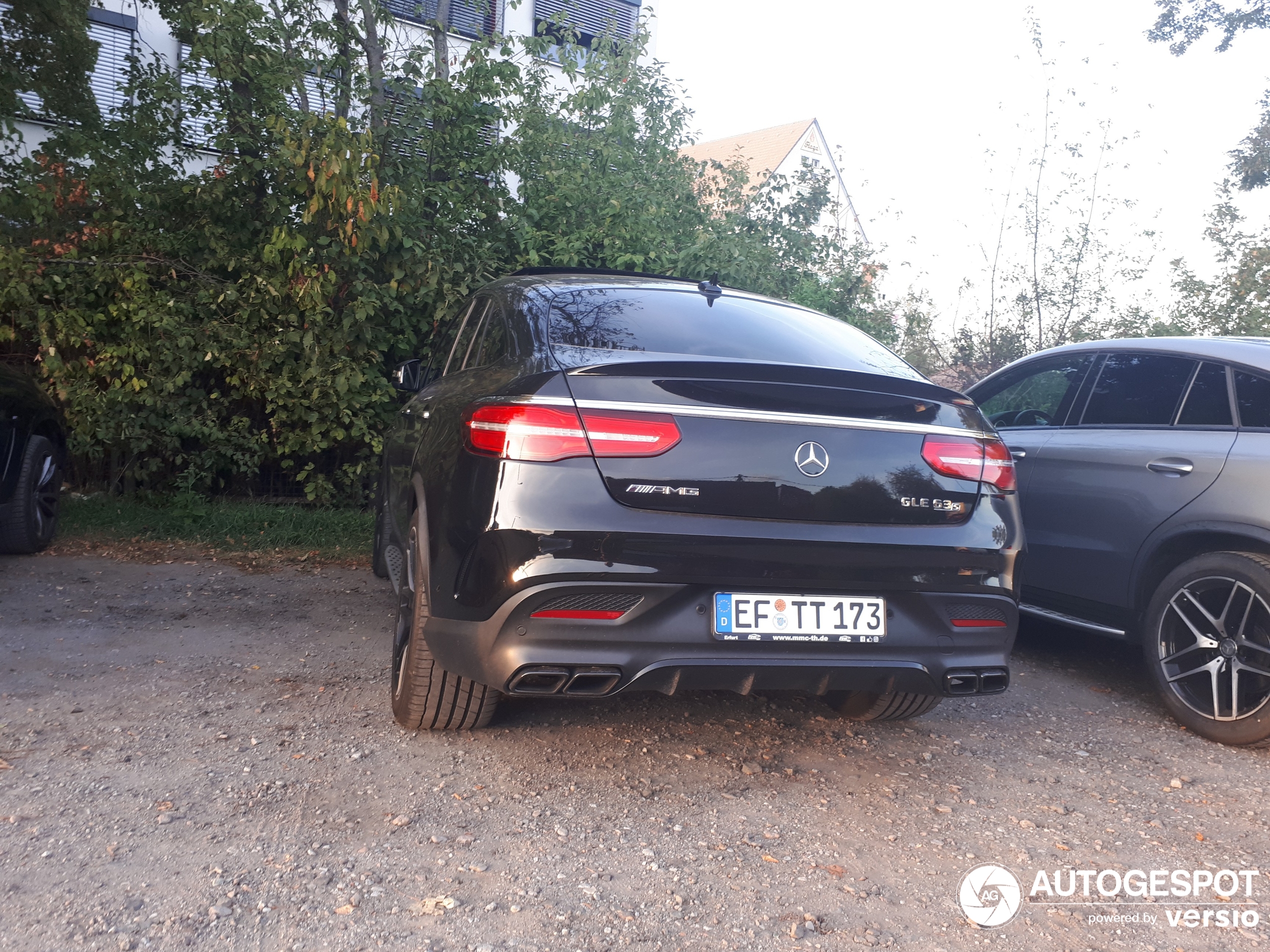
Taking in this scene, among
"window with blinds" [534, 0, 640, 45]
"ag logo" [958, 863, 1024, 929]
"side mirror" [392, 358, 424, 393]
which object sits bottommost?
"ag logo" [958, 863, 1024, 929]

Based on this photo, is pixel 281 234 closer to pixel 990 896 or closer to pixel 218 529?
pixel 218 529

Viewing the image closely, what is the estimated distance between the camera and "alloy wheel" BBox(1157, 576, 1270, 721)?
3846 millimetres

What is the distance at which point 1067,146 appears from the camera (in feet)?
32.7

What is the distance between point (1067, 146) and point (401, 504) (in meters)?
8.32

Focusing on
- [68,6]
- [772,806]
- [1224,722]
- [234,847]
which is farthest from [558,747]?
[68,6]

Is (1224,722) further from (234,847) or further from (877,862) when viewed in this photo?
(234,847)

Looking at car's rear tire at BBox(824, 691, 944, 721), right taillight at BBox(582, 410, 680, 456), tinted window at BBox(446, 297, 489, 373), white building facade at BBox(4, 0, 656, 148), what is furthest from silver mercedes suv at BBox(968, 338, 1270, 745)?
white building facade at BBox(4, 0, 656, 148)

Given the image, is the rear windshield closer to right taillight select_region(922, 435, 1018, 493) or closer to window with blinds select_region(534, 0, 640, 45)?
right taillight select_region(922, 435, 1018, 493)

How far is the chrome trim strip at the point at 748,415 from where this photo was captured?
2.91 m

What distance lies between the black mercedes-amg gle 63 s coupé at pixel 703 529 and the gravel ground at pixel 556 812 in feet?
1.27

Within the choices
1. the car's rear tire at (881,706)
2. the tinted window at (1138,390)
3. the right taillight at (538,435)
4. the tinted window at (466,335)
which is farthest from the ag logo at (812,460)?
the tinted window at (1138,390)

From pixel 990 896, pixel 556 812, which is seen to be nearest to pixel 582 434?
pixel 556 812

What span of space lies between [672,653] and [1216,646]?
2.40m

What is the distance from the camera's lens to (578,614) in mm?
2875
